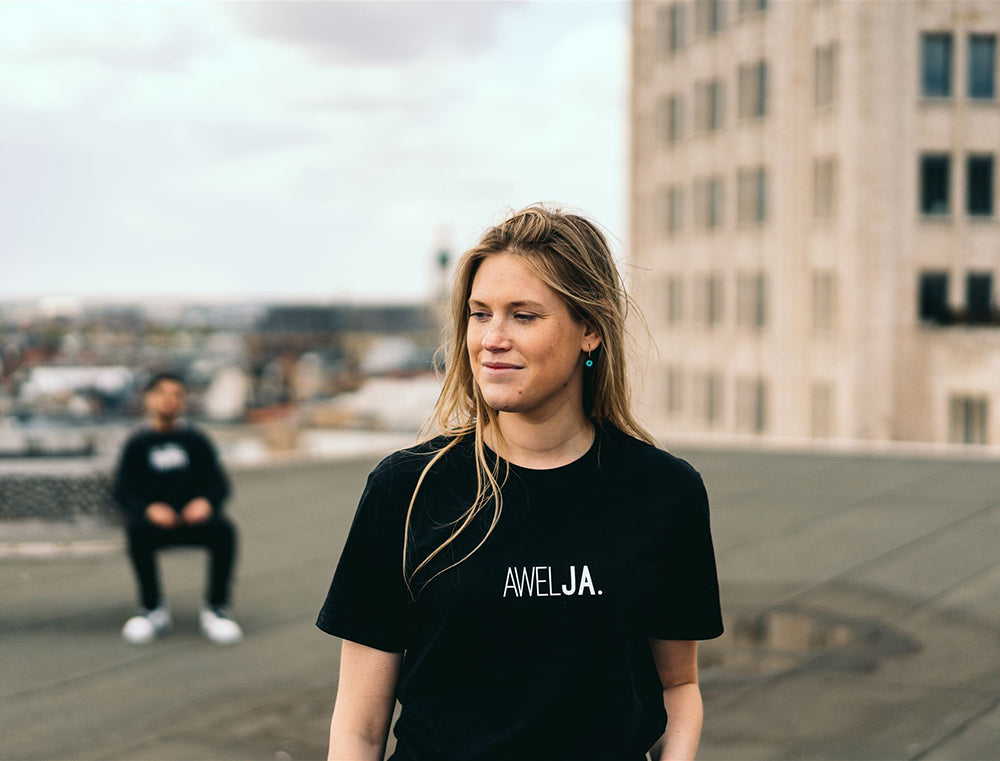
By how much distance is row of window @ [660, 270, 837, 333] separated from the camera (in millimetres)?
50156

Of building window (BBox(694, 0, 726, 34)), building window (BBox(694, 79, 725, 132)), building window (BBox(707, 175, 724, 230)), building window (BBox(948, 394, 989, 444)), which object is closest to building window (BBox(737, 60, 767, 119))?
building window (BBox(694, 79, 725, 132))

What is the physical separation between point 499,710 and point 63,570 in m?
7.91

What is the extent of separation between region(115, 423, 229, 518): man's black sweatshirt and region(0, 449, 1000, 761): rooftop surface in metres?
0.85

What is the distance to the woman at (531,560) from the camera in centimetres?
220

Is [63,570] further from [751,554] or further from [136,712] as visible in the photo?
[751,554]

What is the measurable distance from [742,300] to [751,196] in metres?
4.74

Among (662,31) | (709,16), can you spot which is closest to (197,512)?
(709,16)

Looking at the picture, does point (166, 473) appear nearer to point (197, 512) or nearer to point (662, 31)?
point (197, 512)

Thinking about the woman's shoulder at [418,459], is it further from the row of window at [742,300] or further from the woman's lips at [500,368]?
the row of window at [742,300]

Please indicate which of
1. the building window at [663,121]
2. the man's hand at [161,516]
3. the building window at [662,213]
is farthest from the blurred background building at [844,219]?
the man's hand at [161,516]

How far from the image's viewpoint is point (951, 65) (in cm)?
4822

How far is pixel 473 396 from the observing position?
2.48 m

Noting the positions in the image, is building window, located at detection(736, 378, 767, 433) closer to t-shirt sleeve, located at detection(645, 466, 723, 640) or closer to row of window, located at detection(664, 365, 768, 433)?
row of window, located at detection(664, 365, 768, 433)

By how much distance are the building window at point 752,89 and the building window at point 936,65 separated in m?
7.00
